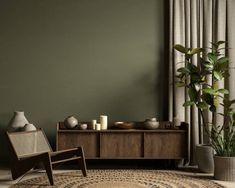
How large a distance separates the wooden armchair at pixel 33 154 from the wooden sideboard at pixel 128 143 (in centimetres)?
35

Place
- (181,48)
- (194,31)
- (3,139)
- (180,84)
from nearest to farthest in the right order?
(181,48)
(180,84)
(194,31)
(3,139)

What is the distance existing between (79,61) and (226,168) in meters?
2.73

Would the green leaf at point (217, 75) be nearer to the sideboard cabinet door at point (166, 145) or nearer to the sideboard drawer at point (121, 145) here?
the sideboard cabinet door at point (166, 145)

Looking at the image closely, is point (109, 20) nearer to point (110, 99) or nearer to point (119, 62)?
point (119, 62)

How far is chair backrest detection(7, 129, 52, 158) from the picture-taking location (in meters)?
5.04

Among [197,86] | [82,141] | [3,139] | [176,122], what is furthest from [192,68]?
[3,139]

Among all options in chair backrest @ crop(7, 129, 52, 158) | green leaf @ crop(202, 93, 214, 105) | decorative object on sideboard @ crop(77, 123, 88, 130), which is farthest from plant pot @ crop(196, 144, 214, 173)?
chair backrest @ crop(7, 129, 52, 158)

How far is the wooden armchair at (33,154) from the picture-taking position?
15.6ft

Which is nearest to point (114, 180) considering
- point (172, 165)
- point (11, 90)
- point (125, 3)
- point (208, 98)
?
point (172, 165)

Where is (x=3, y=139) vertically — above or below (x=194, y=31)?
below

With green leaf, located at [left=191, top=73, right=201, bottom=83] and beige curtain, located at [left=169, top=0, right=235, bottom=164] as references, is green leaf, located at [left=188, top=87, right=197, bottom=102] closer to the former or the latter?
Answer: green leaf, located at [left=191, top=73, right=201, bottom=83]

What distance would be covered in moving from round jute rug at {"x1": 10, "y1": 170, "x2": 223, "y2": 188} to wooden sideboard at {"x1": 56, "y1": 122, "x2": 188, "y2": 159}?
0.83 feet

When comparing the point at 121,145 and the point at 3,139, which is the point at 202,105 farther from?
the point at 3,139

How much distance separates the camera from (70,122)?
5.77 m
